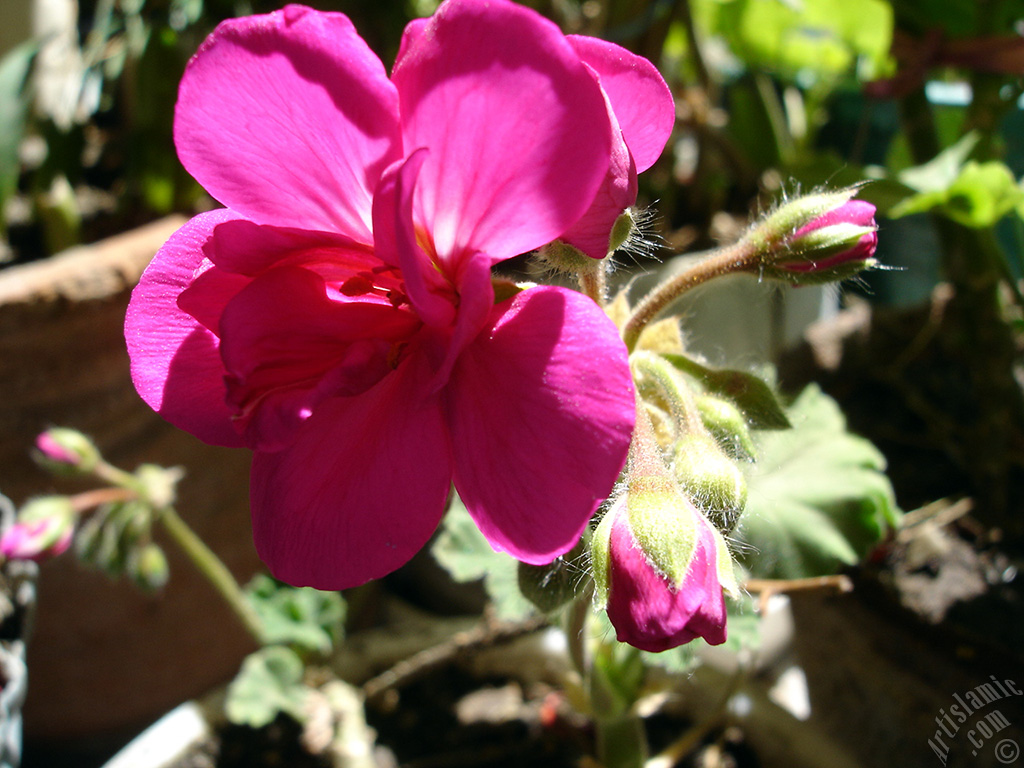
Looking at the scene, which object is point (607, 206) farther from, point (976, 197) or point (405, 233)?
point (976, 197)

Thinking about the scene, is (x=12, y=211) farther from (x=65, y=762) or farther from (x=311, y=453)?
(x=311, y=453)

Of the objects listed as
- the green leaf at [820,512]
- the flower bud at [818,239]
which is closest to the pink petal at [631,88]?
the flower bud at [818,239]

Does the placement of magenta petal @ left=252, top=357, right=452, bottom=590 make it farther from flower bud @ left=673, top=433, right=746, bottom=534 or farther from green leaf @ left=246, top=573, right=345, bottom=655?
green leaf @ left=246, top=573, right=345, bottom=655

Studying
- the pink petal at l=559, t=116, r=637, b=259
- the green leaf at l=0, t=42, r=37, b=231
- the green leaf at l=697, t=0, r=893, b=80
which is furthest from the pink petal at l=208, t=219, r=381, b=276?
the green leaf at l=697, t=0, r=893, b=80

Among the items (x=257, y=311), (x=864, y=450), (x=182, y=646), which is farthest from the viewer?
(x=182, y=646)

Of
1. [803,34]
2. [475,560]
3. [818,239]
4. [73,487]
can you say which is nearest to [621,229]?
[818,239]

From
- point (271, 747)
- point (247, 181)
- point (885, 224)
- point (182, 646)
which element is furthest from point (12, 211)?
point (885, 224)

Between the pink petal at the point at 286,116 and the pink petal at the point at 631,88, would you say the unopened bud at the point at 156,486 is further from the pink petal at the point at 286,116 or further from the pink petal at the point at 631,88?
the pink petal at the point at 631,88
